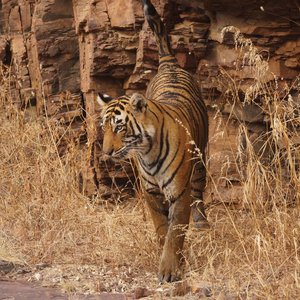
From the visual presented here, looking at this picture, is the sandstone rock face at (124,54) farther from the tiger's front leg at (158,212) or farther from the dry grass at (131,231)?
the tiger's front leg at (158,212)

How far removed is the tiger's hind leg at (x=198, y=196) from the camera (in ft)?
25.3

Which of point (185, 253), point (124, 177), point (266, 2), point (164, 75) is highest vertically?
point (266, 2)

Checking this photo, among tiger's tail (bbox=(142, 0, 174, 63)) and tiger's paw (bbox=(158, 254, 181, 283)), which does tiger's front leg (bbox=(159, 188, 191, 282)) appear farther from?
tiger's tail (bbox=(142, 0, 174, 63))

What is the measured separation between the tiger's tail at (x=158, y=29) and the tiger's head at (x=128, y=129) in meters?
1.66

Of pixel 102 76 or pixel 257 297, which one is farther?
pixel 102 76

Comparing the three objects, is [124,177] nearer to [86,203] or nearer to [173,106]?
[86,203]

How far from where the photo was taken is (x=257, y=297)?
18.5ft

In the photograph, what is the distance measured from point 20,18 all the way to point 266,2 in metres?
4.05

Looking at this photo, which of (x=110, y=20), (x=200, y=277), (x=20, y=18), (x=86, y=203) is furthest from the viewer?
(x=20, y=18)

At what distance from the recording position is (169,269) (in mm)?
6496

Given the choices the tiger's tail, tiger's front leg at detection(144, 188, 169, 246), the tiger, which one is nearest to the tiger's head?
the tiger

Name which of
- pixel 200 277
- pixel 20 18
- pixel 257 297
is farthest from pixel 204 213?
pixel 20 18

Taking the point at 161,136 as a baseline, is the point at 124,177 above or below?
below

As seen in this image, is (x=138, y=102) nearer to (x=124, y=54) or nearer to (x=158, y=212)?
(x=158, y=212)
